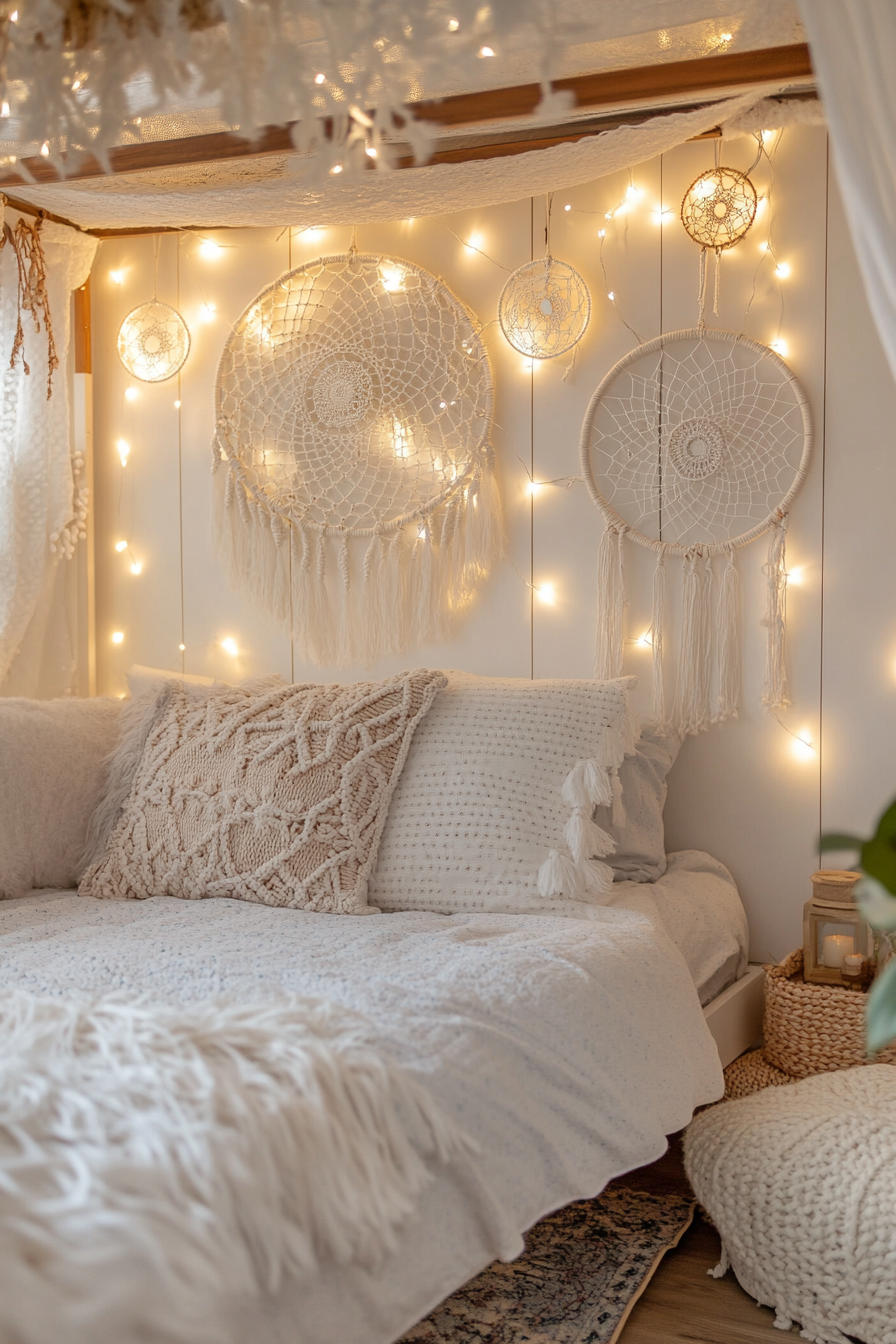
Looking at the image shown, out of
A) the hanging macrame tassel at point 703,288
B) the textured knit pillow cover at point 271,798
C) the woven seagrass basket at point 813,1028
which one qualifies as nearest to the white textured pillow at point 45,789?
the textured knit pillow cover at point 271,798

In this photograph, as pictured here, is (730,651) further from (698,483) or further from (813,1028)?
(813,1028)

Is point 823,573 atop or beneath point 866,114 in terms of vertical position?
beneath

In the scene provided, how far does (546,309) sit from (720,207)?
1.39ft

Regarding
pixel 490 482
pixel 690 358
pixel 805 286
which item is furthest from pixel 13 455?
Answer: pixel 805 286

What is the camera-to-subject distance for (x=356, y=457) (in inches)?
110

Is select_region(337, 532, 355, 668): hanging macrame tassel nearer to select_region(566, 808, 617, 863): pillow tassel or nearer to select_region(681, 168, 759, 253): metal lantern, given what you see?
select_region(566, 808, 617, 863): pillow tassel

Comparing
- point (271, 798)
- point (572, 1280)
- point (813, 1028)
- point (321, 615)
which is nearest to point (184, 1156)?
point (572, 1280)

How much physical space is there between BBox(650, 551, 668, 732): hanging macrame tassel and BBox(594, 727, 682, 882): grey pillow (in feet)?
0.27

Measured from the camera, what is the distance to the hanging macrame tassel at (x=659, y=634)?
2.51 m

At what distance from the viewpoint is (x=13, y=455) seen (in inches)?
111

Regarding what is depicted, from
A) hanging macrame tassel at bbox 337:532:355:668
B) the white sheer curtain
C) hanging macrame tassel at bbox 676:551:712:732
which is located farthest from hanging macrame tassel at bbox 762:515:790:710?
the white sheer curtain

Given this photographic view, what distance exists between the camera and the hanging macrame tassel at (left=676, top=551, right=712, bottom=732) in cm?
249

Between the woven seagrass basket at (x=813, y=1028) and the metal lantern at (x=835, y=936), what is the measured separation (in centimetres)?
3

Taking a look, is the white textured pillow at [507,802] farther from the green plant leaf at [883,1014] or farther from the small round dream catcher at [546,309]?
the green plant leaf at [883,1014]
